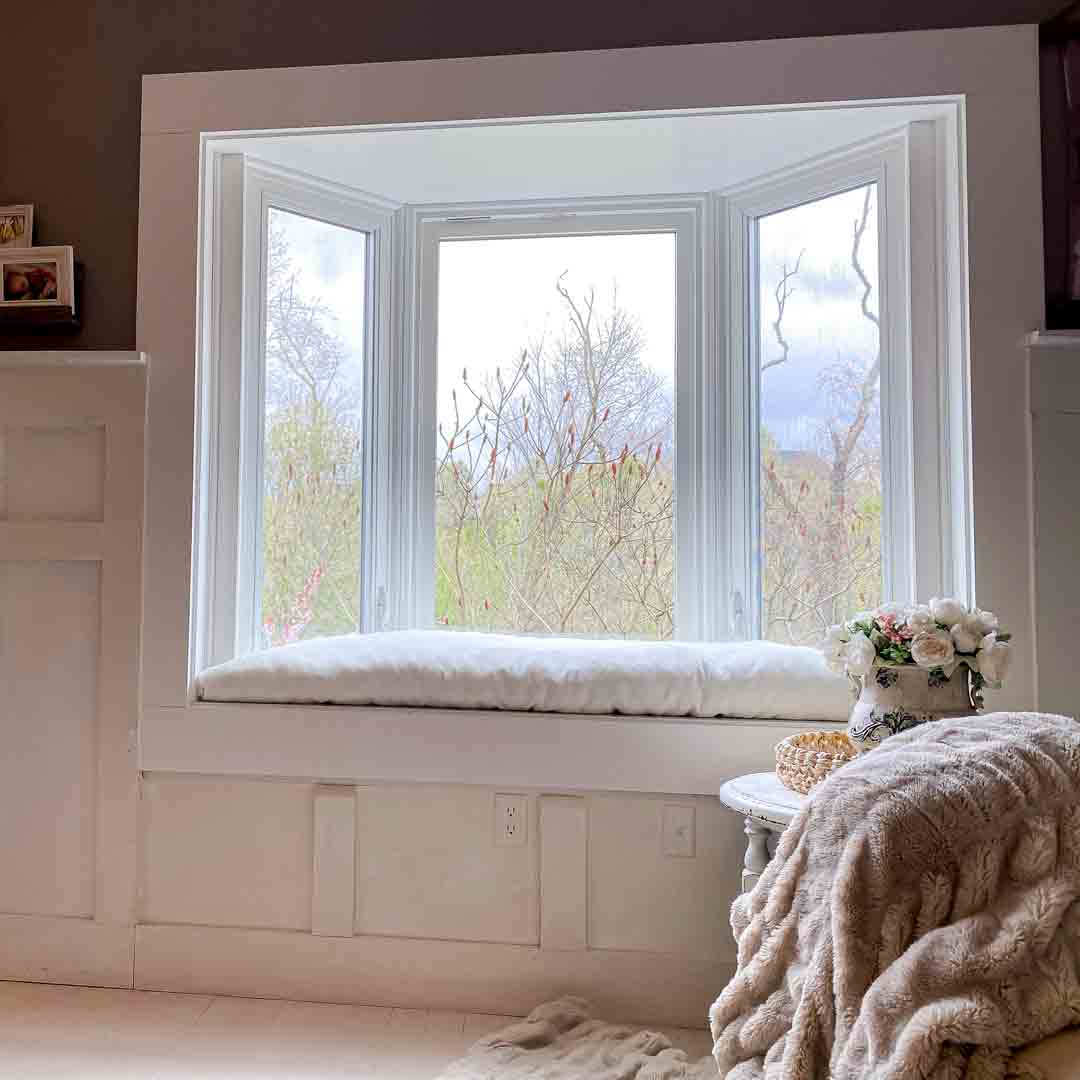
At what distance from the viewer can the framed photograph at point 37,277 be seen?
213cm

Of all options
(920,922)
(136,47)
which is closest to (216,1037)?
(920,922)

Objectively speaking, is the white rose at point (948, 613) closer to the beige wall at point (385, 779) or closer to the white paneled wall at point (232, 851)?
the beige wall at point (385, 779)

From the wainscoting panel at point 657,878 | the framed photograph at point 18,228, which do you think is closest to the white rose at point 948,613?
the wainscoting panel at point 657,878

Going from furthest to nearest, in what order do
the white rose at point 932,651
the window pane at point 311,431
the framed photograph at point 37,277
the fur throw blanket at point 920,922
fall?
the window pane at point 311,431
the framed photograph at point 37,277
the white rose at point 932,651
the fur throw blanket at point 920,922

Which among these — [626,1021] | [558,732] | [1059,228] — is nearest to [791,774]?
[558,732]

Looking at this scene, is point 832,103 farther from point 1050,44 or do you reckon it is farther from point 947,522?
point 947,522

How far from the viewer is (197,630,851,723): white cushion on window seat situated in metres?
1.93

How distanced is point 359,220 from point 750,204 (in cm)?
104

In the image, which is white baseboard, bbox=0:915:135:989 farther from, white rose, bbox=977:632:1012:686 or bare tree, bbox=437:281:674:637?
white rose, bbox=977:632:1012:686

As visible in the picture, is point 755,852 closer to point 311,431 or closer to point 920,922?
point 920,922

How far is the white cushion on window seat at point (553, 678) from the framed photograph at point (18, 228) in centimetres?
113

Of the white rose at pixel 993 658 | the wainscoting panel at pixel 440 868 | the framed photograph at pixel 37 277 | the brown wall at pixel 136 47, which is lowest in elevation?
the wainscoting panel at pixel 440 868

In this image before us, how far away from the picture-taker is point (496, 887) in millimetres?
1972

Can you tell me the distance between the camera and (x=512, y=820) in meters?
1.97
